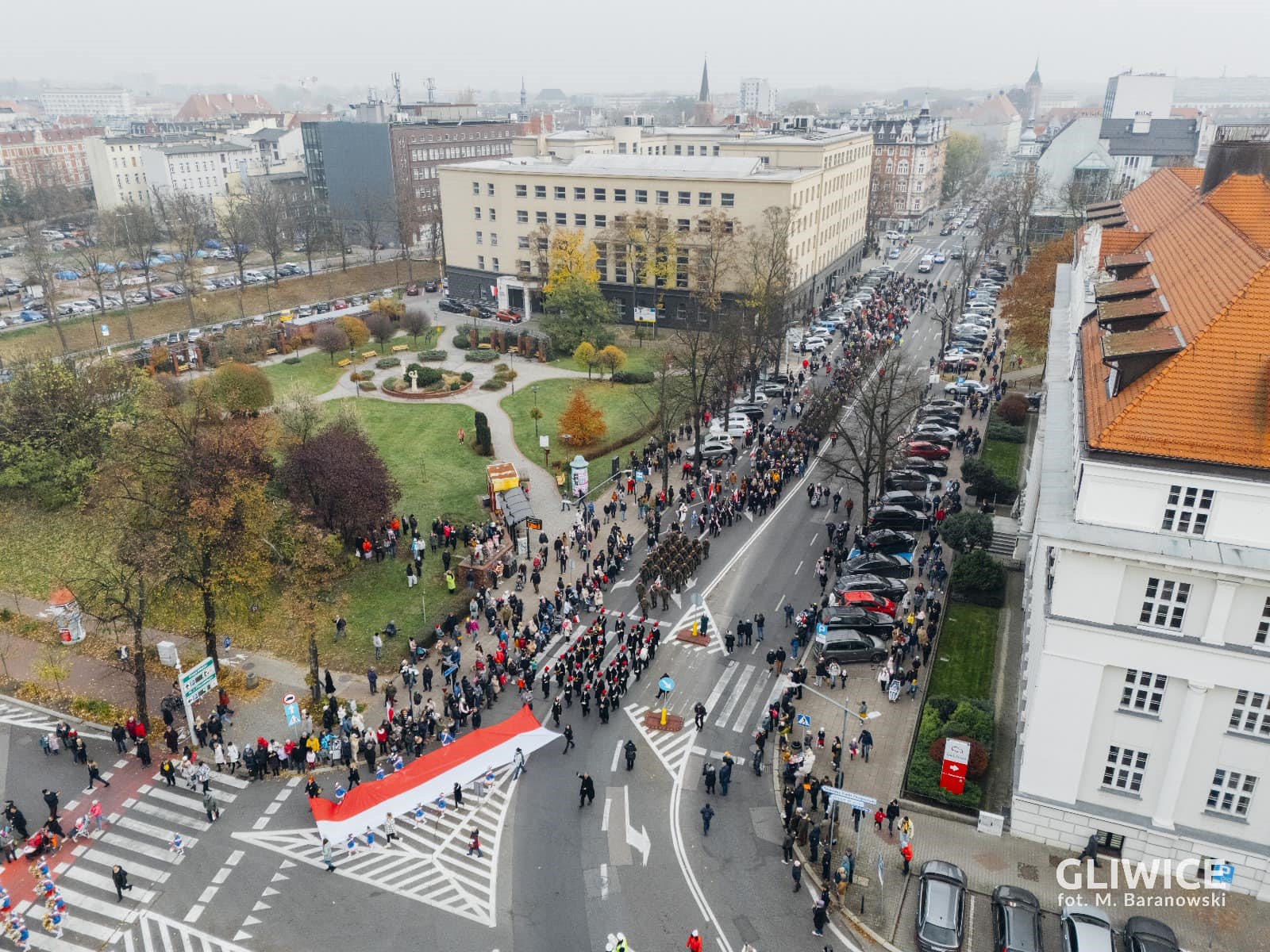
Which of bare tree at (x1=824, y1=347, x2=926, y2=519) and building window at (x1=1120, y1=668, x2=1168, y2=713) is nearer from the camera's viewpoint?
building window at (x1=1120, y1=668, x2=1168, y2=713)

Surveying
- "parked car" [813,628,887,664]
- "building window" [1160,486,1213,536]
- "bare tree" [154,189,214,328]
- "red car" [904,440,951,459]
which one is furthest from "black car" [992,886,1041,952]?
"bare tree" [154,189,214,328]

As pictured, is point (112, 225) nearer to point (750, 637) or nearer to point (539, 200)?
Answer: point (539, 200)

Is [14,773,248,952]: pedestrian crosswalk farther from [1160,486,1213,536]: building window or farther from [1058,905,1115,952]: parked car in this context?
[1160,486,1213,536]: building window

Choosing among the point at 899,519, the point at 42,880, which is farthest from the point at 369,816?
the point at 899,519

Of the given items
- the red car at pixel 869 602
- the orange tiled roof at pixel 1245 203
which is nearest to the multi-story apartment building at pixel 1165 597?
the orange tiled roof at pixel 1245 203

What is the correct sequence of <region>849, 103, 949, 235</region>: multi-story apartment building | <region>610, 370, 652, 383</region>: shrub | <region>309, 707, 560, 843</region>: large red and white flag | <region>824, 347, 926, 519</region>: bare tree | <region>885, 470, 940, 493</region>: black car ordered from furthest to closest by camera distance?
<region>849, 103, 949, 235</region>: multi-story apartment building
<region>610, 370, 652, 383</region>: shrub
<region>885, 470, 940, 493</region>: black car
<region>824, 347, 926, 519</region>: bare tree
<region>309, 707, 560, 843</region>: large red and white flag

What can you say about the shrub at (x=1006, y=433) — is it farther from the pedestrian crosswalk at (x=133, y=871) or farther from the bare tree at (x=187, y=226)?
the bare tree at (x=187, y=226)

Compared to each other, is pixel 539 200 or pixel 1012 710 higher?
pixel 539 200

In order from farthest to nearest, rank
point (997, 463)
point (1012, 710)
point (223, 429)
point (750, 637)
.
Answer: point (997, 463), point (223, 429), point (750, 637), point (1012, 710)

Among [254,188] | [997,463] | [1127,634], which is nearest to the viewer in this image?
[1127,634]
